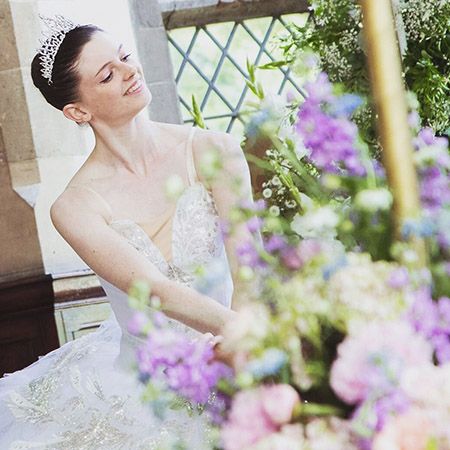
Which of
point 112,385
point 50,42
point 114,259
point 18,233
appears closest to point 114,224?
point 114,259

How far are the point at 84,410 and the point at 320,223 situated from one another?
1.74 m

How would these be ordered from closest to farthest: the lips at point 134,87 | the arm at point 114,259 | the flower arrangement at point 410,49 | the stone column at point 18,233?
the arm at point 114,259 → the lips at point 134,87 → the flower arrangement at point 410,49 → the stone column at point 18,233

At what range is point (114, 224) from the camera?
2844 mm

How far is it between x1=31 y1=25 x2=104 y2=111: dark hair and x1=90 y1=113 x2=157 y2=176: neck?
15 centimetres

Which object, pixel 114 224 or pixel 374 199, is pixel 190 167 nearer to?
pixel 114 224

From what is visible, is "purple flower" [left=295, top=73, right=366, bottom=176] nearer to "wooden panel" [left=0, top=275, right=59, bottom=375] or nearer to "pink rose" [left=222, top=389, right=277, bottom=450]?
"pink rose" [left=222, top=389, right=277, bottom=450]

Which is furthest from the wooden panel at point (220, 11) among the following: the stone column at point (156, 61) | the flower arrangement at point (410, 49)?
the flower arrangement at point (410, 49)

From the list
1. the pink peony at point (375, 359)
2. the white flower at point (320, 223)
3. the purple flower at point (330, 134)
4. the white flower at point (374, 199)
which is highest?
the purple flower at point (330, 134)

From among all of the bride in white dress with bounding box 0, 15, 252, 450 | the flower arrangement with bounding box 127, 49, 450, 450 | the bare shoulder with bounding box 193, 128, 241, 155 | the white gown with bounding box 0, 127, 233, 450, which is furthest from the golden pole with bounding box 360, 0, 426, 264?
the bare shoulder with bounding box 193, 128, 241, 155

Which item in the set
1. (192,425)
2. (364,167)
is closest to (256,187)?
(192,425)

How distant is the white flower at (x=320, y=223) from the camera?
0.87 metres

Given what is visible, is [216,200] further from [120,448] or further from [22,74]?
[22,74]

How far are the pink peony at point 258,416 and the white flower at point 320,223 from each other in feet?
0.50

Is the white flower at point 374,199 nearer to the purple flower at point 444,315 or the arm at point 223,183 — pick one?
the purple flower at point 444,315
